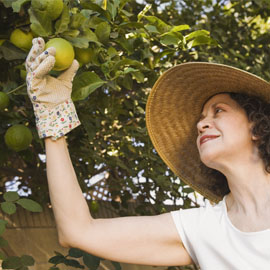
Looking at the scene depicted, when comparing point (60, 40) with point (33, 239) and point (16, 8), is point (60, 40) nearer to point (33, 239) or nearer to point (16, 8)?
point (16, 8)

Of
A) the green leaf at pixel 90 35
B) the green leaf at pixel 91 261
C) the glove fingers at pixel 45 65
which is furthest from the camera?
the green leaf at pixel 91 261

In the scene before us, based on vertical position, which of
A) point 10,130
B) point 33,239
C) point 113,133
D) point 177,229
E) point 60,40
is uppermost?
point 60,40

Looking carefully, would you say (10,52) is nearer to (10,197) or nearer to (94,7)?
(94,7)

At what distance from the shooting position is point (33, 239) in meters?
2.41

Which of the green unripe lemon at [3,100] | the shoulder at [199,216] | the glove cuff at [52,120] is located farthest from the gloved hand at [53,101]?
the shoulder at [199,216]

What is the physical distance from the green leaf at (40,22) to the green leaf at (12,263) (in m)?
0.66

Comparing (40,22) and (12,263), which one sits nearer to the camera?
(40,22)

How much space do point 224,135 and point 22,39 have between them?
58 cm

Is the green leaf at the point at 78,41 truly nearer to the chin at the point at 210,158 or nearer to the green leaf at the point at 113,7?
the green leaf at the point at 113,7

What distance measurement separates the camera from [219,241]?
1272 millimetres

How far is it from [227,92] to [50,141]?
0.57 m

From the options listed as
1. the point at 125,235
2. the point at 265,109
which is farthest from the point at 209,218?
the point at 265,109

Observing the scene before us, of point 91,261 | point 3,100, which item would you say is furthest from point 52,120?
point 91,261

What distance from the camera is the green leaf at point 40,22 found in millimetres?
1104
